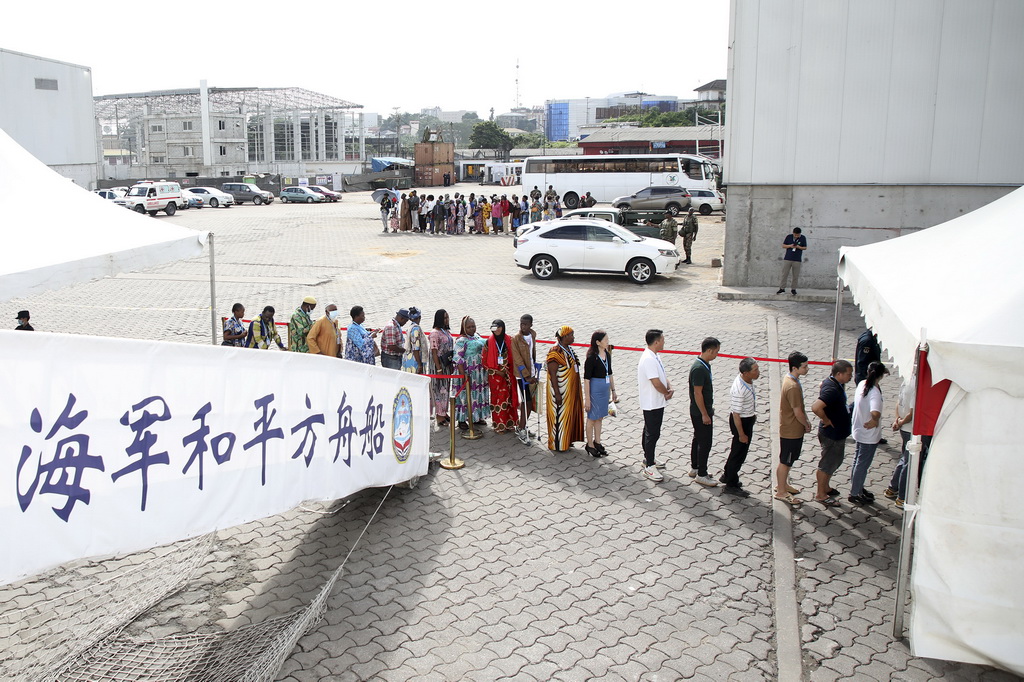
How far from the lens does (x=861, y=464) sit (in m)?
7.30

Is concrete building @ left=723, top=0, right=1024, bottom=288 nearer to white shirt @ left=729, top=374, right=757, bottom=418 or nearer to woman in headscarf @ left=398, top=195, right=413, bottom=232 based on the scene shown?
white shirt @ left=729, top=374, right=757, bottom=418

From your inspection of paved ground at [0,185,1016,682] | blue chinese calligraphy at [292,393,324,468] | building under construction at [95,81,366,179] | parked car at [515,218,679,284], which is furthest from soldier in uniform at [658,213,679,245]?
building under construction at [95,81,366,179]

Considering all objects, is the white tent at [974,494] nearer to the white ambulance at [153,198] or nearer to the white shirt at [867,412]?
the white shirt at [867,412]

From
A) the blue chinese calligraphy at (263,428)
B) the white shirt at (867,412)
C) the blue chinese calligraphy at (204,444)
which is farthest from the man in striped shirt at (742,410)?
the blue chinese calligraphy at (204,444)

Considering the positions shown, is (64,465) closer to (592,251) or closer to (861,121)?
(861,121)

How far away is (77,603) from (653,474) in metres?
5.07

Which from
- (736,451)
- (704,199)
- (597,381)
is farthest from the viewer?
(704,199)

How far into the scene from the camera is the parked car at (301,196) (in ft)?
166

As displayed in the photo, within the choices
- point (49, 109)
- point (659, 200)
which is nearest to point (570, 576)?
point (659, 200)

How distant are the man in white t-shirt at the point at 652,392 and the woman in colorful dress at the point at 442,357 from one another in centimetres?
230

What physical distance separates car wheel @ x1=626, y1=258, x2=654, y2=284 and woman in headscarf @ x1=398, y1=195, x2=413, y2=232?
13.5 meters

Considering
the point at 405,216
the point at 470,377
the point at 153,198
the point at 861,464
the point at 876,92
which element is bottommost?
the point at 861,464

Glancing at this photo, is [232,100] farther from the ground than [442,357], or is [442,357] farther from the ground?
[232,100]

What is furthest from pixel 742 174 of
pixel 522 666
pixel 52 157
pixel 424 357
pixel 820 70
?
pixel 52 157
